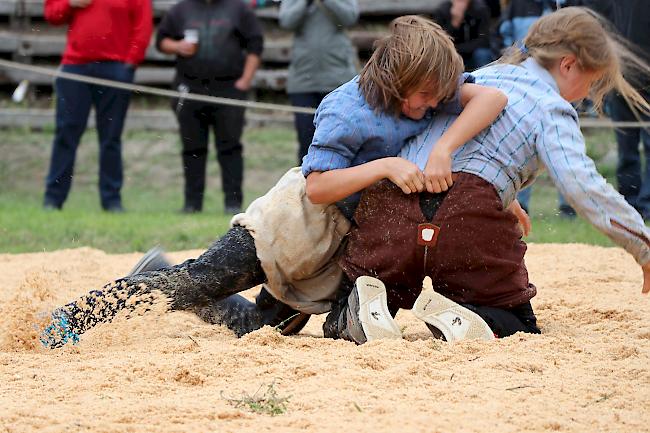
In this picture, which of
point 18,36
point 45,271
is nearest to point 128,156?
point 18,36

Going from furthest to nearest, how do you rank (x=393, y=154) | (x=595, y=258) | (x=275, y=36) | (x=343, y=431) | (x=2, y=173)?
1. (x=275, y=36)
2. (x=2, y=173)
3. (x=595, y=258)
4. (x=393, y=154)
5. (x=343, y=431)

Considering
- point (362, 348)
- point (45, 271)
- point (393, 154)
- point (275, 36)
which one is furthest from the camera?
point (275, 36)

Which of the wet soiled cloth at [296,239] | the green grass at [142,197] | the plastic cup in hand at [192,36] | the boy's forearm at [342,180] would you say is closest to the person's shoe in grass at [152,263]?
the wet soiled cloth at [296,239]

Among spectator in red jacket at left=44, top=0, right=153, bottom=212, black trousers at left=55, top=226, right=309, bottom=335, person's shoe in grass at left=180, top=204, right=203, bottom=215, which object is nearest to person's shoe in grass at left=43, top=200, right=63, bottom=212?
spectator in red jacket at left=44, top=0, right=153, bottom=212

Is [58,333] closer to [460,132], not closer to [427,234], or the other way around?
[427,234]

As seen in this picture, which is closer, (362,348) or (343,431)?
(343,431)

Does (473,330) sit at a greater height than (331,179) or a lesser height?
lesser

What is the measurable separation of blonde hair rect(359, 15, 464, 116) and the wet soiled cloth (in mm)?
465

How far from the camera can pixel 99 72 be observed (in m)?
8.67

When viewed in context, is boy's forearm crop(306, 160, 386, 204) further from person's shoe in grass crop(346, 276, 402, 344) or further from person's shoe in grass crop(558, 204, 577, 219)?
person's shoe in grass crop(558, 204, 577, 219)

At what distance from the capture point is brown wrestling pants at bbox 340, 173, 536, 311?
363cm

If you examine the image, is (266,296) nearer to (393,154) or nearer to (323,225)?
(323,225)

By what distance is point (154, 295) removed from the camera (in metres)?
3.80

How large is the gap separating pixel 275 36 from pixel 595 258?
787 cm
